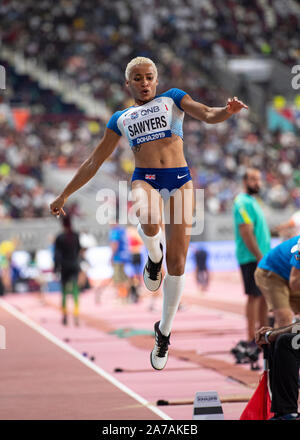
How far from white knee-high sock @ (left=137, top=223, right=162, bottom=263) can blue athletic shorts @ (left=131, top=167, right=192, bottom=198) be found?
338mm

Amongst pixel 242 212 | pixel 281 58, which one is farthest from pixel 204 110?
pixel 281 58

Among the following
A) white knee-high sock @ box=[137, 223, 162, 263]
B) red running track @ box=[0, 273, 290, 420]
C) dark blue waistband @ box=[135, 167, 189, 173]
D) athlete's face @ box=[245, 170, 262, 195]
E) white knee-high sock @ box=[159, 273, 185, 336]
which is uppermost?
athlete's face @ box=[245, 170, 262, 195]

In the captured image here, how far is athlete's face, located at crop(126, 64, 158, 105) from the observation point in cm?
582

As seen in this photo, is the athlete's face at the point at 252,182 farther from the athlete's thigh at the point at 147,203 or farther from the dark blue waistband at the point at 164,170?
the athlete's thigh at the point at 147,203

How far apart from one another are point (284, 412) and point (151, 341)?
6.32 m

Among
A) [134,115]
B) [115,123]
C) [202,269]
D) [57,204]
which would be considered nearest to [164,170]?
[134,115]

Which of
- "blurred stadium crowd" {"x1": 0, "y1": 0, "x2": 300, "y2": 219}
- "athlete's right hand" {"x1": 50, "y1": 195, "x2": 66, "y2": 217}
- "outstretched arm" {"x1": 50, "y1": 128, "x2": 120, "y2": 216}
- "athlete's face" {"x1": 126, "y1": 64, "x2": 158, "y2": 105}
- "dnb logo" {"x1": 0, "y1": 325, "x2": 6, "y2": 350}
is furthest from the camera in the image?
"blurred stadium crowd" {"x1": 0, "y1": 0, "x2": 300, "y2": 219}

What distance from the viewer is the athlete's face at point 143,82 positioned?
5.82m

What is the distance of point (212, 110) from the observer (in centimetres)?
550

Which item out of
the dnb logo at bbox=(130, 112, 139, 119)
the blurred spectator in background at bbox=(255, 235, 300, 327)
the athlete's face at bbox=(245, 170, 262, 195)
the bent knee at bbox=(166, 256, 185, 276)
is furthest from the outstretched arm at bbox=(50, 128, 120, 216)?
the athlete's face at bbox=(245, 170, 262, 195)

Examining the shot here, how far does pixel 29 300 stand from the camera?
20.0 m

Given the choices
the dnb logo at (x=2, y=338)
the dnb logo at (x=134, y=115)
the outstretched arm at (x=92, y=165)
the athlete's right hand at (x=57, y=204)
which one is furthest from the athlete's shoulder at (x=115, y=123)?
the dnb logo at (x=2, y=338)

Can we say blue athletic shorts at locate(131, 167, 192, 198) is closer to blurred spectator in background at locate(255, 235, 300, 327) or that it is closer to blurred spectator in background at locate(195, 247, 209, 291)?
blurred spectator in background at locate(255, 235, 300, 327)

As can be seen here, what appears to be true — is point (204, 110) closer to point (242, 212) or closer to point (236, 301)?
point (242, 212)
